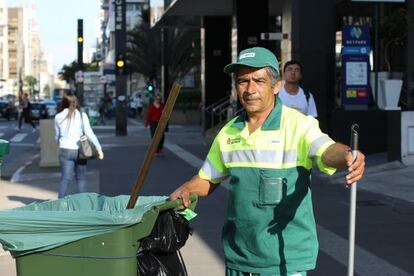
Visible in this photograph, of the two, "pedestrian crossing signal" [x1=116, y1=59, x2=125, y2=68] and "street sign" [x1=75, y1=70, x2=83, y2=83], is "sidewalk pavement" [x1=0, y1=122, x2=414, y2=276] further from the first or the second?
"street sign" [x1=75, y1=70, x2=83, y2=83]

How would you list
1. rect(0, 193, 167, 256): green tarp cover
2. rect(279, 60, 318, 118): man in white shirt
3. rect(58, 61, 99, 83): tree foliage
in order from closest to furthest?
1. rect(0, 193, 167, 256): green tarp cover
2. rect(279, 60, 318, 118): man in white shirt
3. rect(58, 61, 99, 83): tree foliage

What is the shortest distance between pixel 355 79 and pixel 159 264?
14409 millimetres

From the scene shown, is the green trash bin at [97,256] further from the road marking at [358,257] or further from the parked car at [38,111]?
the parked car at [38,111]

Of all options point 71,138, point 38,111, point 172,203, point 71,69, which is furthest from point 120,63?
point 71,69

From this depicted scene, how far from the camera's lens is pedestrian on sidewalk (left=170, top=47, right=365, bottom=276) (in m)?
3.48

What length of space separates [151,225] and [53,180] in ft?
38.1

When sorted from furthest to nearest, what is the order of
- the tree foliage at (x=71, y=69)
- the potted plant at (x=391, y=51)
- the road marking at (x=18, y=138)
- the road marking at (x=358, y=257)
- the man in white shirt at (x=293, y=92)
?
the tree foliage at (x=71, y=69) < the road marking at (x=18, y=138) < the potted plant at (x=391, y=51) < the man in white shirt at (x=293, y=92) < the road marking at (x=358, y=257)

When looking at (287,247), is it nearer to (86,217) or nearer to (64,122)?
(86,217)

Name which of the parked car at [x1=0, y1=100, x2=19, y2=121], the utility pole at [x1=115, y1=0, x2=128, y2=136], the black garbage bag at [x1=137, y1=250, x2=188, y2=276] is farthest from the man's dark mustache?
the parked car at [x1=0, y1=100, x2=19, y2=121]

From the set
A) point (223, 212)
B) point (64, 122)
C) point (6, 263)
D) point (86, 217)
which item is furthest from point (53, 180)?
point (86, 217)

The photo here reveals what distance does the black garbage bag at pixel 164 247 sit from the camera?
367 cm

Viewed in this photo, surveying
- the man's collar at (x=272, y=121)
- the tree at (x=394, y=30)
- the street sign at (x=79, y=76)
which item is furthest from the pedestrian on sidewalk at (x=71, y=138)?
the street sign at (x=79, y=76)

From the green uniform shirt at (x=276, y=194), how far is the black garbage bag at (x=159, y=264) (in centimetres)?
36

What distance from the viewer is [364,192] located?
12172 mm
